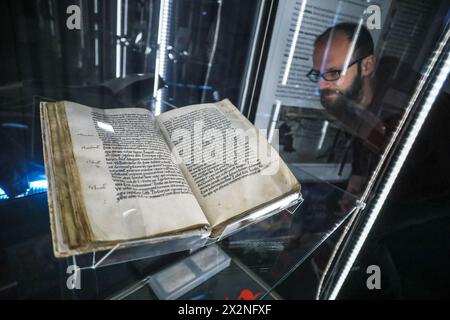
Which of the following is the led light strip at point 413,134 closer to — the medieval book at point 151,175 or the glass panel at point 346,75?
the glass panel at point 346,75

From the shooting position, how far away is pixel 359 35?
837 mm

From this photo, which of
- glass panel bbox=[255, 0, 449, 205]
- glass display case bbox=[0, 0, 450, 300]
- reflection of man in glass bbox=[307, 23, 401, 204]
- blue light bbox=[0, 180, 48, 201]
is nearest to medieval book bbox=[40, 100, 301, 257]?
glass display case bbox=[0, 0, 450, 300]

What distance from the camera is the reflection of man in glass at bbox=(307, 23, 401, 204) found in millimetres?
828

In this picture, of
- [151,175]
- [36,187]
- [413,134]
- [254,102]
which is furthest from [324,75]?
[36,187]

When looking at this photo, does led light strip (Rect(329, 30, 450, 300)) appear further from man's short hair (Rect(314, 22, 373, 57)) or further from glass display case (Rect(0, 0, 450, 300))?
man's short hair (Rect(314, 22, 373, 57))

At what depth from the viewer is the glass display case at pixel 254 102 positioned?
556mm

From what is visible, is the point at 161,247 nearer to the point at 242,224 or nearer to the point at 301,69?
the point at 242,224

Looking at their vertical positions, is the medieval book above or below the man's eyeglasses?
below

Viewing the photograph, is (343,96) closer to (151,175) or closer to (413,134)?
(413,134)

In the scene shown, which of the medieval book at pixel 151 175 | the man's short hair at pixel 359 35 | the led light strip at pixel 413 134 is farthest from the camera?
the man's short hair at pixel 359 35

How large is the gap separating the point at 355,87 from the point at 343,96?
5 cm

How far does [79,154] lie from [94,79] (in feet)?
1.75

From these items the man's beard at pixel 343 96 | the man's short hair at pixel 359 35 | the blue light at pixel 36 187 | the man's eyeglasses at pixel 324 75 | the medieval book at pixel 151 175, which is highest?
the man's short hair at pixel 359 35

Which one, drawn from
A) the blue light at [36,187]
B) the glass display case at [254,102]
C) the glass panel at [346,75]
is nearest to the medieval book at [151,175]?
the glass display case at [254,102]
